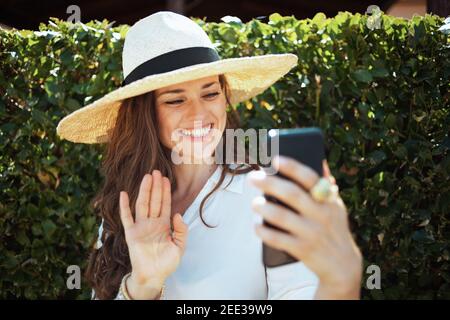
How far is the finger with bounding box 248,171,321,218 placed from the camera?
3.46 feet

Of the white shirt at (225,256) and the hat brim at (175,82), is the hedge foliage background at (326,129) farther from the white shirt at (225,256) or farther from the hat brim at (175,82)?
the white shirt at (225,256)

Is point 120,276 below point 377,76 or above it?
below

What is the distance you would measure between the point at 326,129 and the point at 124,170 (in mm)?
1147

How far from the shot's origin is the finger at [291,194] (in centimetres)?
105

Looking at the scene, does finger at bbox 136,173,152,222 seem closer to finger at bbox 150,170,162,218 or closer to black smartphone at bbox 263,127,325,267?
finger at bbox 150,170,162,218

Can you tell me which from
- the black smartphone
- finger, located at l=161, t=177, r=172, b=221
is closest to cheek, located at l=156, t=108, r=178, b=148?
finger, located at l=161, t=177, r=172, b=221

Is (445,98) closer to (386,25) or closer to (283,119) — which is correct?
(386,25)

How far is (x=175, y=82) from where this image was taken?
73.6 inches

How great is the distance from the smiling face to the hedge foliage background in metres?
0.98

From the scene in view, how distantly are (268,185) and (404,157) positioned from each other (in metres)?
2.01

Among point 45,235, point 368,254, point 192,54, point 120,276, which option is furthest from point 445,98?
point 45,235

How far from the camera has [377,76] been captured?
9.52 feet
